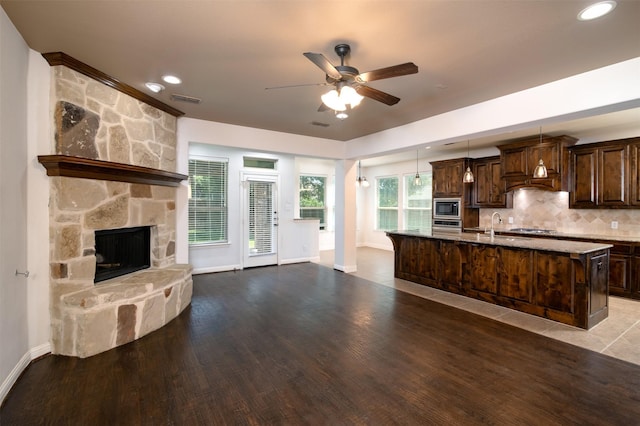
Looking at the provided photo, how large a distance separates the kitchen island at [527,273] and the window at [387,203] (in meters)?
4.13

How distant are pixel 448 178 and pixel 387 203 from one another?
2672mm

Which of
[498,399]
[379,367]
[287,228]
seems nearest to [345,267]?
[287,228]

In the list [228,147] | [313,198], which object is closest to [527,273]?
[228,147]

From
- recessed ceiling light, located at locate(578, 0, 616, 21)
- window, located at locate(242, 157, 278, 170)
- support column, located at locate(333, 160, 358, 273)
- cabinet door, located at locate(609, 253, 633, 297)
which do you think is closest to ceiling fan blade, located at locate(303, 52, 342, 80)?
recessed ceiling light, located at locate(578, 0, 616, 21)

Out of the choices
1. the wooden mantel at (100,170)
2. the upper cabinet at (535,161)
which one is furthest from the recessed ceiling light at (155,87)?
the upper cabinet at (535,161)

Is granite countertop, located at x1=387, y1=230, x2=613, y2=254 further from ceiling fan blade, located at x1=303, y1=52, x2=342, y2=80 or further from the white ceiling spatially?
ceiling fan blade, located at x1=303, y1=52, x2=342, y2=80

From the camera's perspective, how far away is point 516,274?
4039 mm

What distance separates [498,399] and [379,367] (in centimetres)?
89

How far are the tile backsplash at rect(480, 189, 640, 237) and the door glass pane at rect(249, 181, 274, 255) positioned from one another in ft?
16.4

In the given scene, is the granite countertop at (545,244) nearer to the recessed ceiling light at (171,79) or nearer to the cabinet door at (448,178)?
the cabinet door at (448,178)

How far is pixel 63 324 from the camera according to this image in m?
2.82

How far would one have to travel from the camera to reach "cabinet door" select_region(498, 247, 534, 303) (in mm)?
3916

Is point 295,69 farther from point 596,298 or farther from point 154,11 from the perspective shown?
point 596,298

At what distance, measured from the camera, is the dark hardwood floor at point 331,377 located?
205 centimetres
